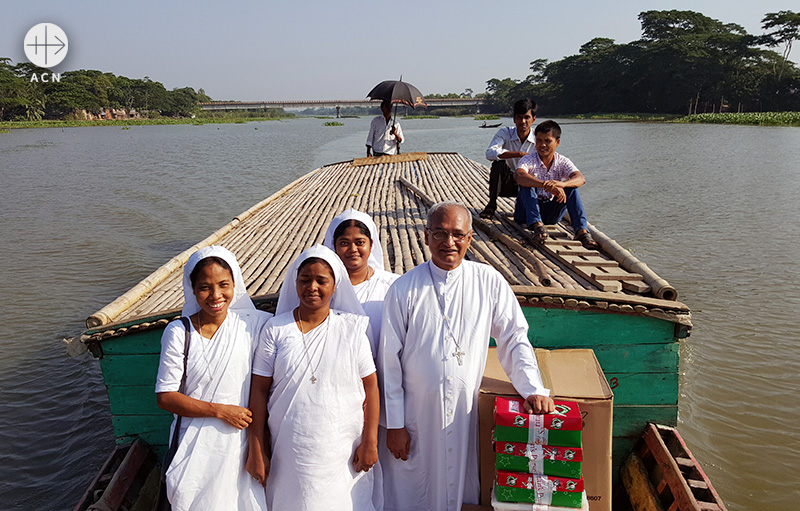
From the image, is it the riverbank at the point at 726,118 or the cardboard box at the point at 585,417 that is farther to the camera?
the riverbank at the point at 726,118

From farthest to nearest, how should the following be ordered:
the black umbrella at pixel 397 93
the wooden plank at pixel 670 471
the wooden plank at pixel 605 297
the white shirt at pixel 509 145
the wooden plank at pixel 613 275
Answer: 1. the black umbrella at pixel 397 93
2. the white shirt at pixel 509 145
3. the wooden plank at pixel 613 275
4. the wooden plank at pixel 605 297
5. the wooden plank at pixel 670 471

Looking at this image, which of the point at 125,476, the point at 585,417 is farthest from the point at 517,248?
the point at 125,476

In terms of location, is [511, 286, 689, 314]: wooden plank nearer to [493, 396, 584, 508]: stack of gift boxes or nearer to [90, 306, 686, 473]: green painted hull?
[90, 306, 686, 473]: green painted hull

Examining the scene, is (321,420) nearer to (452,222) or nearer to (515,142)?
(452,222)

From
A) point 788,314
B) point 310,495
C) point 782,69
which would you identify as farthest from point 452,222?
point 782,69

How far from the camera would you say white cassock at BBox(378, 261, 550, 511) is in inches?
70.7

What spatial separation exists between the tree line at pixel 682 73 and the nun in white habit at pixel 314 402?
127ft

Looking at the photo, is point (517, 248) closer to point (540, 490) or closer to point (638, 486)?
point (638, 486)

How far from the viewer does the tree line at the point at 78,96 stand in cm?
4388

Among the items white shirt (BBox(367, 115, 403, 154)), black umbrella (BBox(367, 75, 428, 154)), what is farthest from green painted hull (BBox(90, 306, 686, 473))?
white shirt (BBox(367, 115, 403, 154))

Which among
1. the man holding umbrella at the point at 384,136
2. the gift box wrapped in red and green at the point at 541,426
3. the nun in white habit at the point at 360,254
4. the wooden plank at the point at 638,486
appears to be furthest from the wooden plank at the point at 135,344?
the man holding umbrella at the point at 384,136

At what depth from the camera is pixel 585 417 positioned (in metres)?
1.80

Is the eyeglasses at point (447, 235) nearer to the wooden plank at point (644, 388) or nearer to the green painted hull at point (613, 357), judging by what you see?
the green painted hull at point (613, 357)

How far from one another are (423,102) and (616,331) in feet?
20.0
